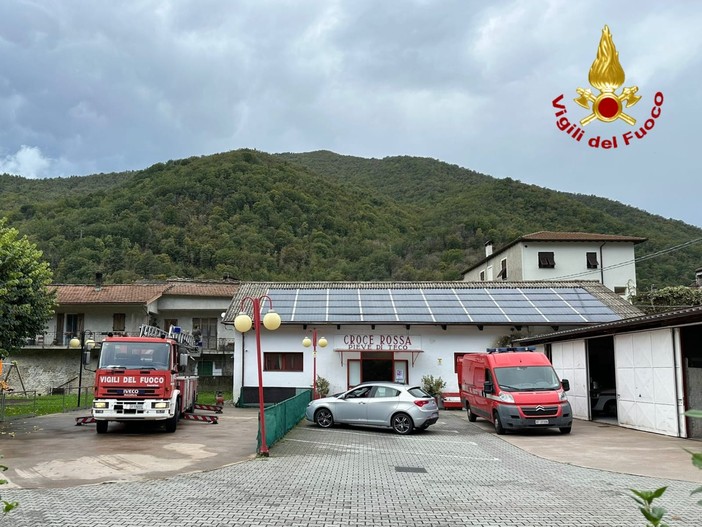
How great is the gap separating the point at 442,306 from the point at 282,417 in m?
15.5

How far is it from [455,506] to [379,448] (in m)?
6.04

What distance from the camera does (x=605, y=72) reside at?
1040cm

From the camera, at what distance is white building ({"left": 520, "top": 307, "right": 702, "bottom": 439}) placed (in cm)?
1553

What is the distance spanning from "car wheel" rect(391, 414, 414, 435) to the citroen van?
2.49 m

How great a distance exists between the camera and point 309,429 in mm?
17734

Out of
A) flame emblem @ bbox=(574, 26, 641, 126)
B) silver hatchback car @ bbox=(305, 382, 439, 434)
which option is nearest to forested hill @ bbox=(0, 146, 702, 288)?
silver hatchback car @ bbox=(305, 382, 439, 434)

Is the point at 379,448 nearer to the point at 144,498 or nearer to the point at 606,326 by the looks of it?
the point at 144,498

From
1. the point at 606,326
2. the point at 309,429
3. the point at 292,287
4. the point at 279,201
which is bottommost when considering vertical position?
the point at 309,429

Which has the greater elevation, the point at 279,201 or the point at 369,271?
the point at 279,201

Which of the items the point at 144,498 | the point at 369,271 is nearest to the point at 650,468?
the point at 144,498

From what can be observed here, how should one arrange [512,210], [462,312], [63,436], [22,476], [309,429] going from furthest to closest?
[512,210] < [462,312] < [309,429] < [63,436] < [22,476]

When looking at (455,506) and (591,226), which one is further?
(591,226)

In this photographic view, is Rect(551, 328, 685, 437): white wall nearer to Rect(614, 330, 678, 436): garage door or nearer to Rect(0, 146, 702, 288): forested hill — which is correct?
Rect(614, 330, 678, 436): garage door

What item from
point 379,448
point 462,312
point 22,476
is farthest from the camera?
point 462,312
